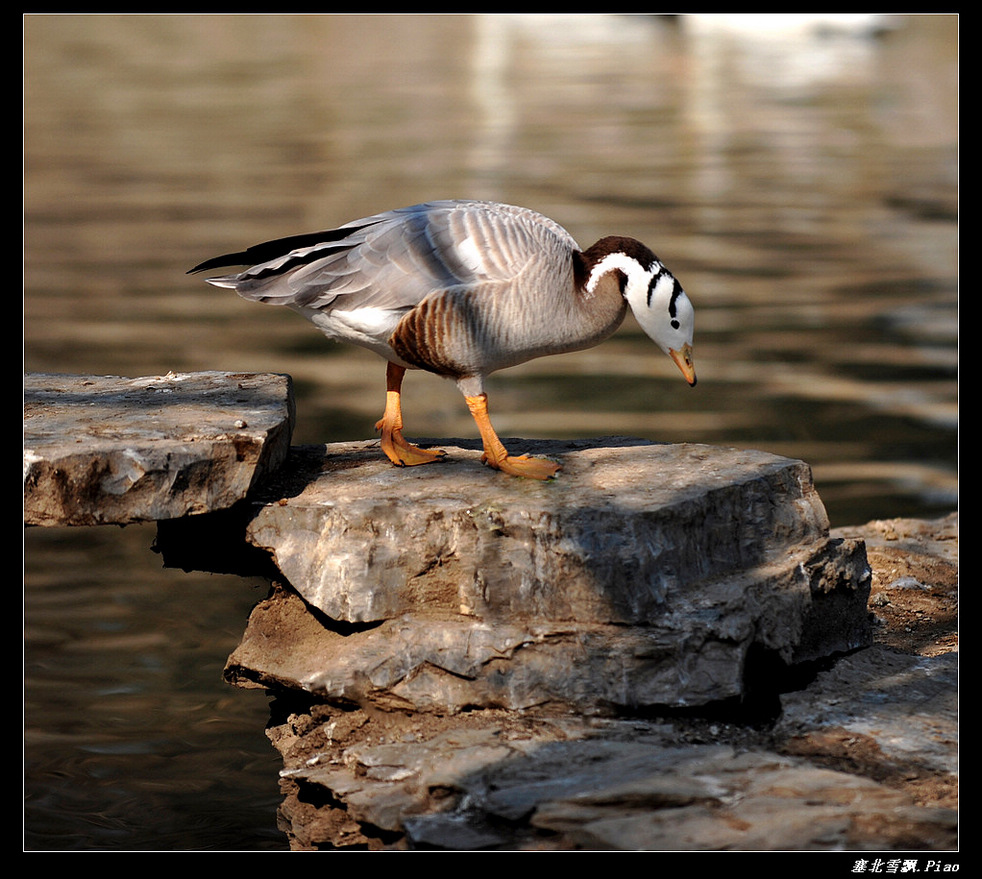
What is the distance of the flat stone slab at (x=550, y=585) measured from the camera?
15.8ft

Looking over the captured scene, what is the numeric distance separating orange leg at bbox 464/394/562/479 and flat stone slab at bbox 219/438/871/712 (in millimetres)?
74

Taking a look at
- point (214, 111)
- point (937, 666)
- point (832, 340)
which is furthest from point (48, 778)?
point (214, 111)

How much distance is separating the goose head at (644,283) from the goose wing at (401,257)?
0.17 meters

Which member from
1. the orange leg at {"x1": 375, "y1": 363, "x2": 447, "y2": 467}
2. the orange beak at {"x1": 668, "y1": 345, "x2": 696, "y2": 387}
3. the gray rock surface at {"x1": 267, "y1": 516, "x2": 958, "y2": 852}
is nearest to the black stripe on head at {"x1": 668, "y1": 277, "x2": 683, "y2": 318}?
the orange beak at {"x1": 668, "y1": 345, "x2": 696, "y2": 387}

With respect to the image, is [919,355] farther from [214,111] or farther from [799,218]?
[214,111]

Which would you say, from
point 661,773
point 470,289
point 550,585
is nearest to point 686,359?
point 470,289

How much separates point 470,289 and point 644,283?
757 millimetres

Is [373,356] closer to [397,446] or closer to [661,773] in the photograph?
[397,446]

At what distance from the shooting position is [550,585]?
4867 mm

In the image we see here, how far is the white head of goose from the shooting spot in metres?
5.21

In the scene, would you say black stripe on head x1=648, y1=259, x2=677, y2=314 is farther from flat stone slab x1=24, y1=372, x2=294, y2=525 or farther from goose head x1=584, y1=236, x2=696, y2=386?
flat stone slab x1=24, y1=372, x2=294, y2=525

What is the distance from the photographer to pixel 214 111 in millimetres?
32719

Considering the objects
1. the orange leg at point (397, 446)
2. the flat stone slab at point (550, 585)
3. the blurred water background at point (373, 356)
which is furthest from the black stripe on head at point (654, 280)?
the blurred water background at point (373, 356)

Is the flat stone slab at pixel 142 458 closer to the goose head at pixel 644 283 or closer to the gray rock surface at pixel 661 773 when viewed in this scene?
the gray rock surface at pixel 661 773
